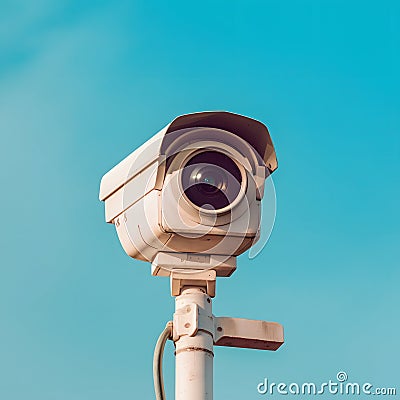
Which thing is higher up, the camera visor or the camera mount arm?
the camera visor

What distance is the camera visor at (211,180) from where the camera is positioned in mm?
6719

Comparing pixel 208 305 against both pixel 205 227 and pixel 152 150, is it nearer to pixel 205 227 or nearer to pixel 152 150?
pixel 205 227

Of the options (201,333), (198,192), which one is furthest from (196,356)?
(198,192)

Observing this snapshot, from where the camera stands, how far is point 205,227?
6.63 meters

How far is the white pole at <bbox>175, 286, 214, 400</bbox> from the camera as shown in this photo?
633cm

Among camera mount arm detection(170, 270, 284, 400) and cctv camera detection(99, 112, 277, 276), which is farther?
cctv camera detection(99, 112, 277, 276)

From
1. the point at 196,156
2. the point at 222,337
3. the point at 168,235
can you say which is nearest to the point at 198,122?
the point at 196,156

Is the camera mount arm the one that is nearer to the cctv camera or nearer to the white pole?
the white pole

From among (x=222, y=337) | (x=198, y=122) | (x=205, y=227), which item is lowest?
(x=222, y=337)

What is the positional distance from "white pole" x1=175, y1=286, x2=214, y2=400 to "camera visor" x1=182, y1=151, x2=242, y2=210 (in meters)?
0.51

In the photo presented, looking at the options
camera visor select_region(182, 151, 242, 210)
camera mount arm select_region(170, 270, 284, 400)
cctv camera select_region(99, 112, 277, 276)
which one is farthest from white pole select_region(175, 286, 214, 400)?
camera visor select_region(182, 151, 242, 210)

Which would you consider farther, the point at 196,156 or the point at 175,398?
the point at 196,156

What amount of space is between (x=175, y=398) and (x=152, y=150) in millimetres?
1374

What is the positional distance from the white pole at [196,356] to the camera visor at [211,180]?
512 mm
